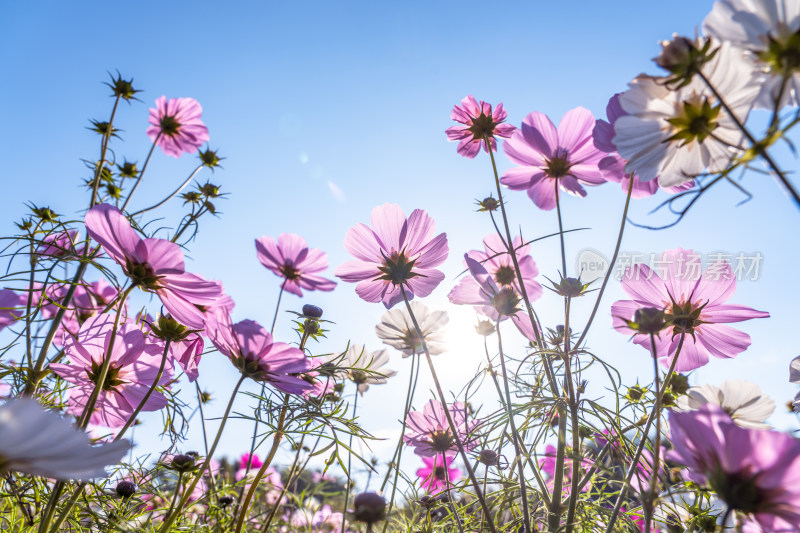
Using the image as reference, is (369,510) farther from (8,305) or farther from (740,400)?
(8,305)

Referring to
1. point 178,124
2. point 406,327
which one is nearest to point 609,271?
point 406,327

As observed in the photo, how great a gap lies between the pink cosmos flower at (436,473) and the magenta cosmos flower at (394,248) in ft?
1.20

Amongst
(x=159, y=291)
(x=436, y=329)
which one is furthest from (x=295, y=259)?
(x=159, y=291)

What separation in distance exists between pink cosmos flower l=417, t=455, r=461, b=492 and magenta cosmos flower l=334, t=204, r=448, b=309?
37 centimetres

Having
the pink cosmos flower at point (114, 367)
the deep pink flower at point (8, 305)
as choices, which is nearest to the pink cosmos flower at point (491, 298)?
the pink cosmos flower at point (114, 367)

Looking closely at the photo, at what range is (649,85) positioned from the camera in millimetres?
365

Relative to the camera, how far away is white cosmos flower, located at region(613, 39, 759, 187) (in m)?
0.33

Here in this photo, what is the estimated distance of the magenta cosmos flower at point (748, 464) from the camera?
28cm

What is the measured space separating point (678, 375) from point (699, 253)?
249 mm

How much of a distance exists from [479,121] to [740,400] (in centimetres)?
57

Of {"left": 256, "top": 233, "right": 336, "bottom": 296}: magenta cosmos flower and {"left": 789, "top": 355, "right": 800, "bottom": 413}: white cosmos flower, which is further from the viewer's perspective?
{"left": 256, "top": 233, "right": 336, "bottom": 296}: magenta cosmos flower

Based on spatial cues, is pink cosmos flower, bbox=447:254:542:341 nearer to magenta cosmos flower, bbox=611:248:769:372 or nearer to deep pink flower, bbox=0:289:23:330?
magenta cosmos flower, bbox=611:248:769:372

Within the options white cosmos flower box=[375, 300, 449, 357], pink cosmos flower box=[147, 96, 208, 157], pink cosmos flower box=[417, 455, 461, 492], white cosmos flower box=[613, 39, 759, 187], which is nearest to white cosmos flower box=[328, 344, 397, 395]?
white cosmos flower box=[375, 300, 449, 357]

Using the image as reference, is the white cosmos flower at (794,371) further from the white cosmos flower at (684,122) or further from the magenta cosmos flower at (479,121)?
the magenta cosmos flower at (479,121)
